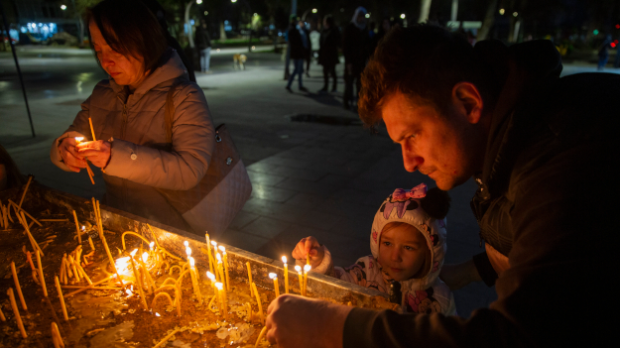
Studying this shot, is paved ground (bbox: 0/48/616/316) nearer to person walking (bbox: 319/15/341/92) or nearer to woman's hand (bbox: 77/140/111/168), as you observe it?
person walking (bbox: 319/15/341/92)

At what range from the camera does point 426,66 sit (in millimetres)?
1135

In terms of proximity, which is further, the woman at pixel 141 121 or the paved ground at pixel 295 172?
the paved ground at pixel 295 172

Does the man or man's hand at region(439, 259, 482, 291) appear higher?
the man

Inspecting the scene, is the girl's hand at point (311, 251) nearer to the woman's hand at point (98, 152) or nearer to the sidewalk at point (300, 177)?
the woman's hand at point (98, 152)

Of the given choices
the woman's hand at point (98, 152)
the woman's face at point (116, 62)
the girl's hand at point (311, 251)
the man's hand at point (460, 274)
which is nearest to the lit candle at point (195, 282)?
the girl's hand at point (311, 251)

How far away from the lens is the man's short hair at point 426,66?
1126 mm

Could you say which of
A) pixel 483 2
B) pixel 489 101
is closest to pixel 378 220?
pixel 489 101

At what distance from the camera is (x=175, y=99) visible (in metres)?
2.12

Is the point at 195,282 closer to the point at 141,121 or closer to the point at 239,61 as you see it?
the point at 141,121

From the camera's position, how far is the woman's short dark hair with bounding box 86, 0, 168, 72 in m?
2.02

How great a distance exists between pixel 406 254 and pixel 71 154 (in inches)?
72.5

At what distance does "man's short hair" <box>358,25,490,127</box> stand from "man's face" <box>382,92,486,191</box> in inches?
1.1

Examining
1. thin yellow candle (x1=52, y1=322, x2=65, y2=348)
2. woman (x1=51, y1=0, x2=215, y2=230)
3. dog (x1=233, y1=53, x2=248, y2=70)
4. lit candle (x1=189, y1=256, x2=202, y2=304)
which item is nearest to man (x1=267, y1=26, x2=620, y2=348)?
lit candle (x1=189, y1=256, x2=202, y2=304)

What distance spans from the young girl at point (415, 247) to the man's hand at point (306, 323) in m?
1.04
